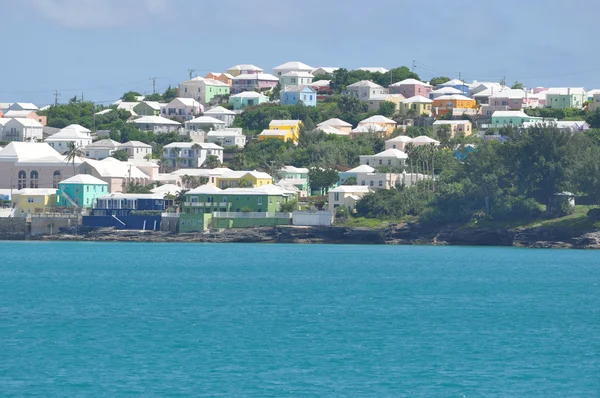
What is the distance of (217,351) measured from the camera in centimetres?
3888

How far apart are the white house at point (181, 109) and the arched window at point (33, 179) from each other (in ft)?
108

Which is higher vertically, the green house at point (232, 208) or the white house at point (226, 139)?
the white house at point (226, 139)

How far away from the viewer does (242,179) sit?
110m

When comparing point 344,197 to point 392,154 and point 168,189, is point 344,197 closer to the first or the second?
point 168,189

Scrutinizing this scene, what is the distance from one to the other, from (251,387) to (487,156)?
66.4 metres

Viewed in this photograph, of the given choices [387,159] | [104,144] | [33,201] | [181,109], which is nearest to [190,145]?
[104,144]

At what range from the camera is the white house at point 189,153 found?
4879 inches

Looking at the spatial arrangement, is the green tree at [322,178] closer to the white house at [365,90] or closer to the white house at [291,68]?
the white house at [365,90]

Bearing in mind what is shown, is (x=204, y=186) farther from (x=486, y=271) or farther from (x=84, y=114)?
(x=84, y=114)

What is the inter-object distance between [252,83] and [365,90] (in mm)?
18857

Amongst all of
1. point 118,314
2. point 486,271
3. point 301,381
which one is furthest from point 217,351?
point 486,271

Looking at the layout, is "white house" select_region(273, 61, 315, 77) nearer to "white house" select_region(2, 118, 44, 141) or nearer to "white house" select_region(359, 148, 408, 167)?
"white house" select_region(2, 118, 44, 141)

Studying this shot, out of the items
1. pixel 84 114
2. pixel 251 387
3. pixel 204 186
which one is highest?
pixel 84 114

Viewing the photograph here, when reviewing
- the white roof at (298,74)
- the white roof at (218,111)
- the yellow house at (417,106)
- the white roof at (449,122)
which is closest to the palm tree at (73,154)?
the white roof at (218,111)
